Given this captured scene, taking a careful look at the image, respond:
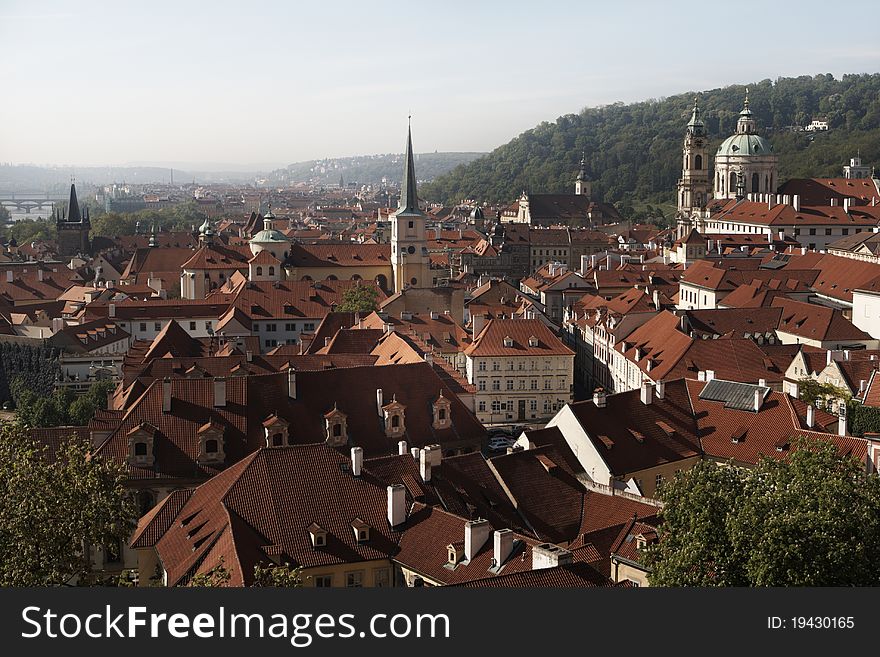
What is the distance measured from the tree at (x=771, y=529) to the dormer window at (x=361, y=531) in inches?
328

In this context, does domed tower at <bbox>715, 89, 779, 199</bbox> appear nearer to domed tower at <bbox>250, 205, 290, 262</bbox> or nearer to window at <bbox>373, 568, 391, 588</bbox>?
domed tower at <bbox>250, 205, 290, 262</bbox>

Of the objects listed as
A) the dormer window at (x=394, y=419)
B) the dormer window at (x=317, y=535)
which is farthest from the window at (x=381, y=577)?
the dormer window at (x=394, y=419)

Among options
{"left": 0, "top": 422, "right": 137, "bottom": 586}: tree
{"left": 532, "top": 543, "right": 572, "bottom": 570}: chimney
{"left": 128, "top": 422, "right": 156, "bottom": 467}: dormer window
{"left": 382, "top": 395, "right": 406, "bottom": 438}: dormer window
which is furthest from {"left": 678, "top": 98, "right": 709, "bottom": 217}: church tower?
{"left": 0, "top": 422, "right": 137, "bottom": 586}: tree

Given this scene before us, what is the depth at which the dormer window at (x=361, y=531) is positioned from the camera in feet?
100

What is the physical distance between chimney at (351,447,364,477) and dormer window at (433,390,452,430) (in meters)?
9.53

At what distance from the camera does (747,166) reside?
145500 millimetres

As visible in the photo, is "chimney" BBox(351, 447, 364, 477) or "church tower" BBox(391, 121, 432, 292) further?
"church tower" BBox(391, 121, 432, 292)

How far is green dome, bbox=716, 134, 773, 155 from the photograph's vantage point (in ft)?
480

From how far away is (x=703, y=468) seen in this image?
80.5 ft

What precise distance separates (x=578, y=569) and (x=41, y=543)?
11544 millimetres

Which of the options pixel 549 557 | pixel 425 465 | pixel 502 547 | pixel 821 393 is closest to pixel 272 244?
pixel 821 393

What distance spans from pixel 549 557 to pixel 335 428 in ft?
47.1

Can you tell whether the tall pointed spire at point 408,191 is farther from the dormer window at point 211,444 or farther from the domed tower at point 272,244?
the dormer window at point 211,444

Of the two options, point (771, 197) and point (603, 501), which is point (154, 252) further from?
point (603, 501)
